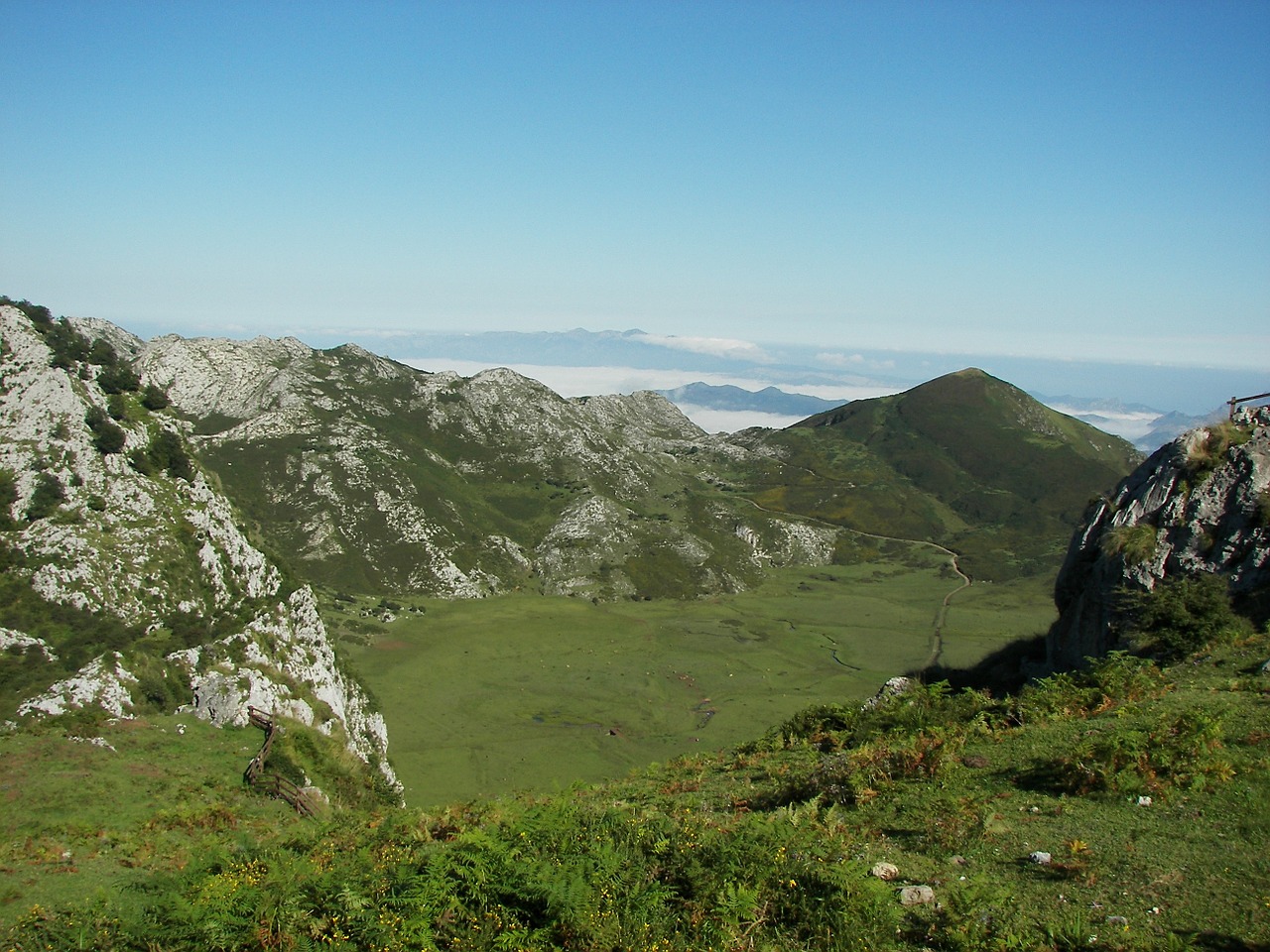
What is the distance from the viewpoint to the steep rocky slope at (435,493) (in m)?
139

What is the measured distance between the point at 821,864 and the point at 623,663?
97.9 m

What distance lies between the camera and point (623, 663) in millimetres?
107438

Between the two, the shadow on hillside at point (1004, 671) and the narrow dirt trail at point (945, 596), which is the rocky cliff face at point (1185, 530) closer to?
the shadow on hillside at point (1004, 671)

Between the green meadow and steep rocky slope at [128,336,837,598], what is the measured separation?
400 inches

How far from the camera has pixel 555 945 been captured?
10.4m

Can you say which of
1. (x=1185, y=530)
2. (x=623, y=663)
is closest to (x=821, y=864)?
(x=1185, y=530)

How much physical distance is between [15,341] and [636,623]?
94082 millimetres

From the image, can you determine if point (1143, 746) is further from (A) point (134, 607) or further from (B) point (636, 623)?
(B) point (636, 623)

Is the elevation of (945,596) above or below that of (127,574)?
below

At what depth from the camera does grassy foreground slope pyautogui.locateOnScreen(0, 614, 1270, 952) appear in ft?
34.7

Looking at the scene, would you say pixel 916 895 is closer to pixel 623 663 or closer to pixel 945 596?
pixel 623 663

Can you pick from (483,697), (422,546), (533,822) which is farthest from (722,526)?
(533,822)

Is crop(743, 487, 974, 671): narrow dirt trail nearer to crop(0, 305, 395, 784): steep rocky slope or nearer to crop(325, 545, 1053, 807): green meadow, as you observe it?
crop(325, 545, 1053, 807): green meadow

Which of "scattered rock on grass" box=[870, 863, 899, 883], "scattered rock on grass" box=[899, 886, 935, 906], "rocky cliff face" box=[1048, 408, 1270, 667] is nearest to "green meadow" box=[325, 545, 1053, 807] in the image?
"rocky cliff face" box=[1048, 408, 1270, 667]
